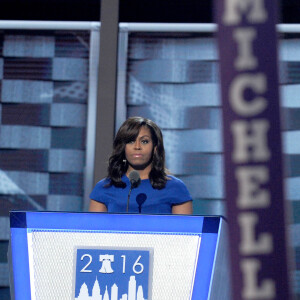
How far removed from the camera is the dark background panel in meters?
4.63

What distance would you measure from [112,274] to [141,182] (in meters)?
0.86

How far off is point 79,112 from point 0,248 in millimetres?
1091

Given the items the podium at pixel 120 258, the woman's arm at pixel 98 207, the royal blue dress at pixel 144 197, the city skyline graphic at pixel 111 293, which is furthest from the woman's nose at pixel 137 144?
the city skyline graphic at pixel 111 293

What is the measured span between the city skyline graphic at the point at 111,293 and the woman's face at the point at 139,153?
94 cm

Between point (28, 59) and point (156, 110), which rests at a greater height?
point (28, 59)

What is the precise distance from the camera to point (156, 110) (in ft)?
14.5

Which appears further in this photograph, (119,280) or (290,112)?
(290,112)

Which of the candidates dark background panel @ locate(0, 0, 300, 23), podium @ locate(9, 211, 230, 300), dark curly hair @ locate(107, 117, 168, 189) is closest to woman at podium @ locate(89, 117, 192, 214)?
dark curly hair @ locate(107, 117, 168, 189)

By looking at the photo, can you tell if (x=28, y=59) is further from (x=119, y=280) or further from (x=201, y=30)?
(x=119, y=280)

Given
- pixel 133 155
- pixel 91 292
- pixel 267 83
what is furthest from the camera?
pixel 133 155

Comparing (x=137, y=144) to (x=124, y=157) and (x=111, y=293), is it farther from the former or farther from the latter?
(x=111, y=293)

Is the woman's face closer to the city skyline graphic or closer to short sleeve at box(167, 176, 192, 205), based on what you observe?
short sleeve at box(167, 176, 192, 205)

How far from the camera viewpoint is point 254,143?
37cm

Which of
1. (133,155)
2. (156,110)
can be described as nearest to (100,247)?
(133,155)
